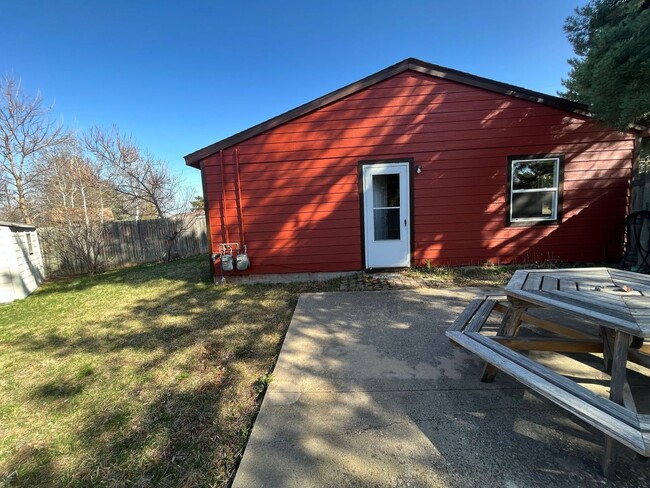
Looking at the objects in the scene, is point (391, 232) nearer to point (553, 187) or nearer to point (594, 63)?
point (553, 187)

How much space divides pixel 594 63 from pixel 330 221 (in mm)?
4579

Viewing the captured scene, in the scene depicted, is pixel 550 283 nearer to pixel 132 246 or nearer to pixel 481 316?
pixel 481 316

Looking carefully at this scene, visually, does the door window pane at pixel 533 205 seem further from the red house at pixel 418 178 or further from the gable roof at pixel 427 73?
the gable roof at pixel 427 73

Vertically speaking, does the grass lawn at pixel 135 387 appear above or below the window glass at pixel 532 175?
below

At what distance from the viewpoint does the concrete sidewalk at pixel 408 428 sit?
5.18ft

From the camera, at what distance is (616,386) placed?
66.3 inches

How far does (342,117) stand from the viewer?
5598mm

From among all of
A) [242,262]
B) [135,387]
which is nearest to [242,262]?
[242,262]

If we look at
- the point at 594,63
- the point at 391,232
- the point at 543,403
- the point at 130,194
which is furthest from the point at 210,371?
the point at 130,194

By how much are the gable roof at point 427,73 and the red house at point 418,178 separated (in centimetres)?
2

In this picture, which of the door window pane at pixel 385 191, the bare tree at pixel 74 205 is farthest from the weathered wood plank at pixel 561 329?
the bare tree at pixel 74 205

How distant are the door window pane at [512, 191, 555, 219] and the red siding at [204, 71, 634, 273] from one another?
0.77 feet

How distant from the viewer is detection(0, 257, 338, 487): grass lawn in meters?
1.77

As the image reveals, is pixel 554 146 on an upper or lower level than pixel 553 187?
upper
